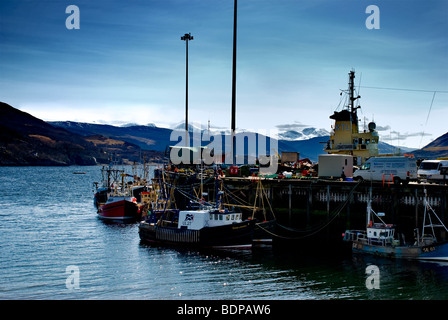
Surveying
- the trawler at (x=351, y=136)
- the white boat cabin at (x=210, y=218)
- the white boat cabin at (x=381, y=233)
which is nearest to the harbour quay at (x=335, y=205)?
the white boat cabin at (x=381, y=233)

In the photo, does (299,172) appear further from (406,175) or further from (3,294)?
(3,294)

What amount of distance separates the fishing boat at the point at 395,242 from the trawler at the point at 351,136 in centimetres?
2652

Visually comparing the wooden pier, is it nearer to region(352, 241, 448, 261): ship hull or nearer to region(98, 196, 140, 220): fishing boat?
region(352, 241, 448, 261): ship hull

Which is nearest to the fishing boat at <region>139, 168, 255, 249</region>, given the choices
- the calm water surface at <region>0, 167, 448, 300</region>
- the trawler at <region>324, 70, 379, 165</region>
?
the calm water surface at <region>0, 167, 448, 300</region>

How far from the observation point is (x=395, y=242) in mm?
35594

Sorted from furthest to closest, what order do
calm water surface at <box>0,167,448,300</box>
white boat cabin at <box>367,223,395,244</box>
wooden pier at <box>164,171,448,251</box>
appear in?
1. wooden pier at <box>164,171,448,251</box>
2. white boat cabin at <box>367,223,395,244</box>
3. calm water surface at <box>0,167,448,300</box>

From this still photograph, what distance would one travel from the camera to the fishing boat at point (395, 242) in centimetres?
3384

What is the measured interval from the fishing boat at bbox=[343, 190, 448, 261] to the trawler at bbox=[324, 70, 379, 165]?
26524mm

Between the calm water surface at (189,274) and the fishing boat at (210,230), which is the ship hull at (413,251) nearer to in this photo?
the calm water surface at (189,274)

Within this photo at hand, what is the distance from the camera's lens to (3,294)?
27.7m

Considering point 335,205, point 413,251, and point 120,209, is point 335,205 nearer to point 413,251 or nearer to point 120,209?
point 413,251

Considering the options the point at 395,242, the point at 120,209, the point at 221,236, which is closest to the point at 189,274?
the point at 221,236

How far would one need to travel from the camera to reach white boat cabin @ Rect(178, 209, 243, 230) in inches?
1610
